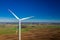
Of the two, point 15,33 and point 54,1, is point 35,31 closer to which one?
point 15,33

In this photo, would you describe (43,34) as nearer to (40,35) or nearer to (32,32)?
(40,35)

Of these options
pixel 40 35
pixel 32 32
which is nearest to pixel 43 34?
pixel 40 35

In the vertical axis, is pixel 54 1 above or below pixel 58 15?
above

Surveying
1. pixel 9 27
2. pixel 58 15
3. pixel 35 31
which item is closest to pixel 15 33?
pixel 9 27

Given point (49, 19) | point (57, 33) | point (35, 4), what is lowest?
point (57, 33)
